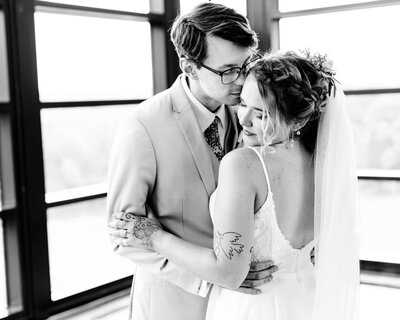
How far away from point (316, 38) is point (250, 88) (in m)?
2.04

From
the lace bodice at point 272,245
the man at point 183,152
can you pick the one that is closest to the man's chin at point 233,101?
the man at point 183,152

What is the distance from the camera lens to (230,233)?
5.11ft

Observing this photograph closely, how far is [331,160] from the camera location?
1.73 m

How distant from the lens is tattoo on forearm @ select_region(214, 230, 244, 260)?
1.56 metres

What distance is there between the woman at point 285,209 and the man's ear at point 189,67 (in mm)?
371

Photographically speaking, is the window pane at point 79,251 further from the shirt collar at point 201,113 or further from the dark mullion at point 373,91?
the dark mullion at point 373,91

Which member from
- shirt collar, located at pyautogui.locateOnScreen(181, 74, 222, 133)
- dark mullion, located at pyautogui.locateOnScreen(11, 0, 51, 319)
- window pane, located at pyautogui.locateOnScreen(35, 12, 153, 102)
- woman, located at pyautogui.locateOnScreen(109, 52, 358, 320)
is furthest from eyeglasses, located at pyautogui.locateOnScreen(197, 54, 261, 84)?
window pane, located at pyautogui.locateOnScreen(35, 12, 153, 102)

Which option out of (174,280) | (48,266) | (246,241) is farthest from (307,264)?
(48,266)

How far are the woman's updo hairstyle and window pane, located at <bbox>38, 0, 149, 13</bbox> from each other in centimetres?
167

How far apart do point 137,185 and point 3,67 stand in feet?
3.67

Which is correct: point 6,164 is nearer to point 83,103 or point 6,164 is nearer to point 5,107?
point 5,107

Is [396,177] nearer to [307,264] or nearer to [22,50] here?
[307,264]

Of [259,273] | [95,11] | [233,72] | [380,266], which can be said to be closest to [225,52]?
[233,72]

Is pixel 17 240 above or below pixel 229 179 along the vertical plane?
below
